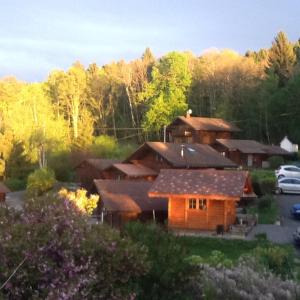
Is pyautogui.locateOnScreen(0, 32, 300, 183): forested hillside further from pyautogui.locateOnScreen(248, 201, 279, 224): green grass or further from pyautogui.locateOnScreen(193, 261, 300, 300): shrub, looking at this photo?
pyautogui.locateOnScreen(193, 261, 300, 300): shrub

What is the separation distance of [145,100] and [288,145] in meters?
22.1

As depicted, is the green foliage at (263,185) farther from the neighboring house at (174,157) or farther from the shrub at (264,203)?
the shrub at (264,203)

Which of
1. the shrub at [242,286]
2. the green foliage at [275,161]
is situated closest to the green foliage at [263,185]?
the green foliage at [275,161]

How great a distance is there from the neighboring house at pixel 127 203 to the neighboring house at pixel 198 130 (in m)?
29.1

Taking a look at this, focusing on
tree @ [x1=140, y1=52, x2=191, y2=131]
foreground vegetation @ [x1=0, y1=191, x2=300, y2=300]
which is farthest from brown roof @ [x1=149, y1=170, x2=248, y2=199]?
tree @ [x1=140, y1=52, x2=191, y2=131]

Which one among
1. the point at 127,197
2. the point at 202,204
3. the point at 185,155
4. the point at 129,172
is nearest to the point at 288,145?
the point at 185,155

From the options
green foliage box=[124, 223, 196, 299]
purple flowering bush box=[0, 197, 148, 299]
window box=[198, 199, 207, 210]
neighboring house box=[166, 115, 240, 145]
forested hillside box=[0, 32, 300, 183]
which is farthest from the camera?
forested hillside box=[0, 32, 300, 183]

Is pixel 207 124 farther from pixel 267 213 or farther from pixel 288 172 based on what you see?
pixel 267 213

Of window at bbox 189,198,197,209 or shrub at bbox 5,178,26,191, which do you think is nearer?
window at bbox 189,198,197,209

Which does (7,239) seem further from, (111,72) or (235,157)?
(111,72)

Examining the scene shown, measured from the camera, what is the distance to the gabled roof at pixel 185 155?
154ft

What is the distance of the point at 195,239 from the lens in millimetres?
31438

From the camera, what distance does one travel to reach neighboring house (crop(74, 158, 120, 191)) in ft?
172

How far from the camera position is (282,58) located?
82.7 meters
